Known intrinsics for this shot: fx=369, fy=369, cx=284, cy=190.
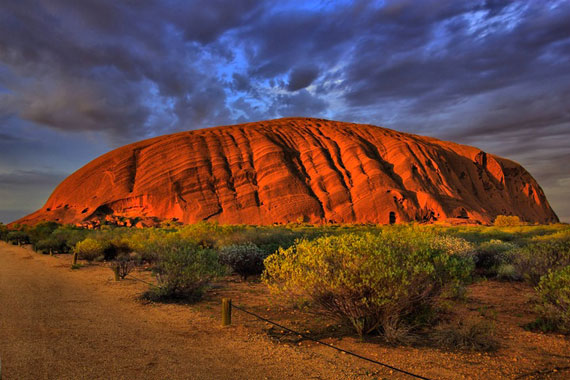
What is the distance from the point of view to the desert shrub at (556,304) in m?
7.41

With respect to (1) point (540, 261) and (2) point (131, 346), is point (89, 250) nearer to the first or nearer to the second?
(2) point (131, 346)

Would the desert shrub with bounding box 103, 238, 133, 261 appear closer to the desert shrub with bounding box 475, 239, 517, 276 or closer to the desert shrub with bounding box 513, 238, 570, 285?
the desert shrub with bounding box 475, 239, 517, 276

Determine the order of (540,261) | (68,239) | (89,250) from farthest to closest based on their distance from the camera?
(68,239)
(89,250)
(540,261)

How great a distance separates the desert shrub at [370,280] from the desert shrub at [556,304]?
2037mm

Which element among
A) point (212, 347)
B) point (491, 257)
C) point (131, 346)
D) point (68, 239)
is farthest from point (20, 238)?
point (491, 257)

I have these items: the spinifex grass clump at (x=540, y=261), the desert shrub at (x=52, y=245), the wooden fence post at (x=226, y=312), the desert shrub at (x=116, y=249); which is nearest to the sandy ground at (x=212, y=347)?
the wooden fence post at (x=226, y=312)

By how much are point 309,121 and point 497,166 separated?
124 feet

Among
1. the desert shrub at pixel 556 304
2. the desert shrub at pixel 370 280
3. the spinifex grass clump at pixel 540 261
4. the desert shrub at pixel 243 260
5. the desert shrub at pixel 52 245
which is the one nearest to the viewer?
the desert shrub at pixel 370 280

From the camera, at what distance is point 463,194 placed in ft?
197

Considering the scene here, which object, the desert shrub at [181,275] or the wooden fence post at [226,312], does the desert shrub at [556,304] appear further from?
the desert shrub at [181,275]

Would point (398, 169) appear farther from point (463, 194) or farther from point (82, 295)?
point (82, 295)

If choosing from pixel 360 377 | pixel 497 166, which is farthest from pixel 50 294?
pixel 497 166

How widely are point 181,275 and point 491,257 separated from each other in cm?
1385

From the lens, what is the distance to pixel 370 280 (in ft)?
21.9
